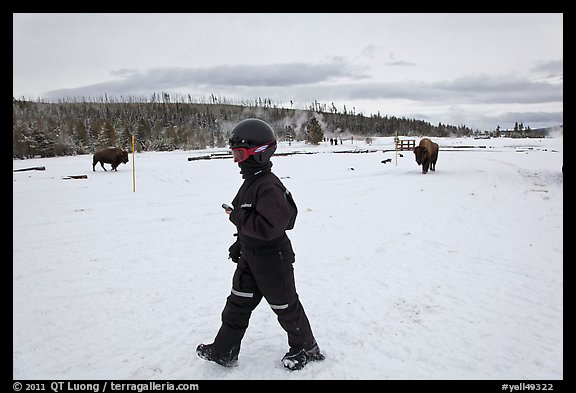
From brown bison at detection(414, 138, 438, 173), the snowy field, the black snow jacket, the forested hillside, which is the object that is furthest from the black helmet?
the forested hillside

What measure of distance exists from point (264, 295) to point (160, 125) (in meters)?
119

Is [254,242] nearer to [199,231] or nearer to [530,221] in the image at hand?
[199,231]

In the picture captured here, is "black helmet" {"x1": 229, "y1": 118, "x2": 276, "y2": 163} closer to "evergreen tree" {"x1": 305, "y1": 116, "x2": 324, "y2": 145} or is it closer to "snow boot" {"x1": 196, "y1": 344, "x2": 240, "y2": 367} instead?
"snow boot" {"x1": 196, "y1": 344, "x2": 240, "y2": 367}

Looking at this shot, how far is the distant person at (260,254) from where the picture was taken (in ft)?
10.2

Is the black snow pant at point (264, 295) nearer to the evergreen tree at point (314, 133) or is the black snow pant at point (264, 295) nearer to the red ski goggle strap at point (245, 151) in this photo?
the red ski goggle strap at point (245, 151)

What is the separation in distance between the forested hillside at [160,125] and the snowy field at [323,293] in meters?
31.9

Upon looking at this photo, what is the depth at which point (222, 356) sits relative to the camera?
11.0 ft

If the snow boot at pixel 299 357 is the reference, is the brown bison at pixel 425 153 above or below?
above

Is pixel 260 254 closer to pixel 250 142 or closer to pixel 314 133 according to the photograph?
pixel 250 142

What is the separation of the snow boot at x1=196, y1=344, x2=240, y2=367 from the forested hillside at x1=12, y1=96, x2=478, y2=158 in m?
36.5

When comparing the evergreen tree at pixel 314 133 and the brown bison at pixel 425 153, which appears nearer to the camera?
the brown bison at pixel 425 153

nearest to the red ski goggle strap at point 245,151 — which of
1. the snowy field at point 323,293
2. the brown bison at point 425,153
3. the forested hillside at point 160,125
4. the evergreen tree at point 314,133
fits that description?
the snowy field at point 323,293

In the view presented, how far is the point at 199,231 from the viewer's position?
8.62m

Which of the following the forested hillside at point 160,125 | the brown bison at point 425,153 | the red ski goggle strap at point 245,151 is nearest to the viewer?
the red ski goggle strap at point 245,151
